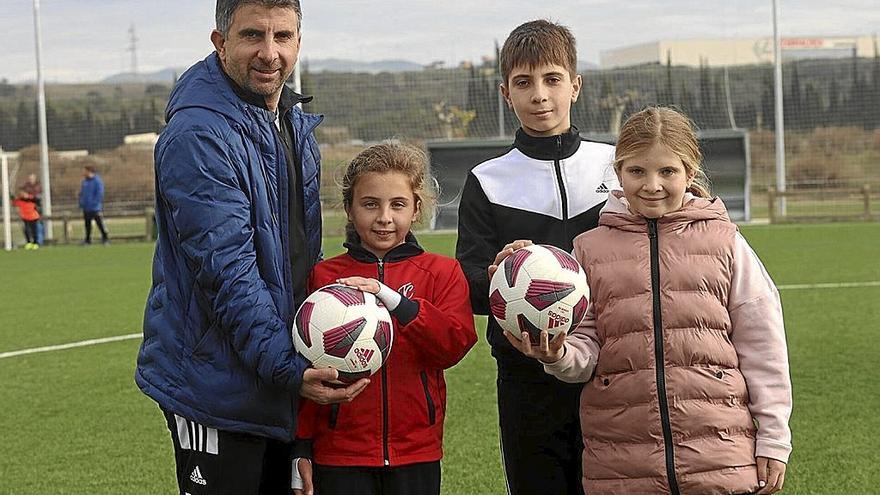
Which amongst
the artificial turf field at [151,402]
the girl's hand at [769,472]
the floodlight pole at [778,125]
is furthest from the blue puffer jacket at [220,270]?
the floodlight pole at [778,125]

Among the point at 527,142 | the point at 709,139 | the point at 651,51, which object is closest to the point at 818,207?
the point at 709,139

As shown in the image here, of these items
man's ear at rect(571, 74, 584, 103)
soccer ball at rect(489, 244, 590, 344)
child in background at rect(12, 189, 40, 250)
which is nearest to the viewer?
soccer ball at rect(489, 244, 590, 344)

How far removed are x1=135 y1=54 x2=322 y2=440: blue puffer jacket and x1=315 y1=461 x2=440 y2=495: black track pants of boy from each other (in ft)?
0.77

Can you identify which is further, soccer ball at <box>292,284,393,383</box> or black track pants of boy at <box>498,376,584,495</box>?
black track pants of boy at <box>498,376,584,495</box>

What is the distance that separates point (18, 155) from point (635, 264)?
3390cm

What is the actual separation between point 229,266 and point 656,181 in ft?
4.07

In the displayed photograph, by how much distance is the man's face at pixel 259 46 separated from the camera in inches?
135

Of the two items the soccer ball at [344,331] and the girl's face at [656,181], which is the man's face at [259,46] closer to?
the soccer ball at [344,331]

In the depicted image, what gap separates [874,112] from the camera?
34.2 meters

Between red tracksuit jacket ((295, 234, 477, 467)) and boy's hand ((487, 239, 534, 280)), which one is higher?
boy's hand ((487, 239, 534, 280))

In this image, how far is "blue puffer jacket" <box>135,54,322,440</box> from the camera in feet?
11.0

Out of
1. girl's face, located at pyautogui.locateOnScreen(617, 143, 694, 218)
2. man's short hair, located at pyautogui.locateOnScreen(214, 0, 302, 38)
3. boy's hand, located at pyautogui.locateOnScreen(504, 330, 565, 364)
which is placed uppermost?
man's short hair, located at pyautogui.locateOnScreen(214, 0, 302, 38)

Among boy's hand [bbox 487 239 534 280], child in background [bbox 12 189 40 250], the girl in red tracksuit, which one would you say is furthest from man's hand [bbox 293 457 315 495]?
child in background [bbox 12 189 40 250]

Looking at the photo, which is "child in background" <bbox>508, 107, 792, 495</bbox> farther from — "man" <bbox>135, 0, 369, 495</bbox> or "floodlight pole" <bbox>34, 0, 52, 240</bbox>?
"floodlight pole" <bbox>34, 0, 52, 240</bbox>
